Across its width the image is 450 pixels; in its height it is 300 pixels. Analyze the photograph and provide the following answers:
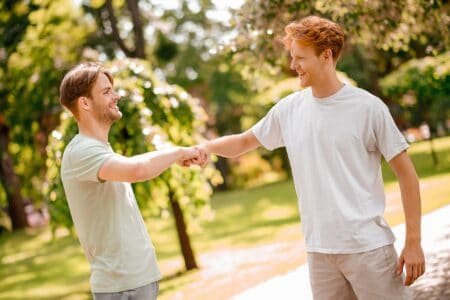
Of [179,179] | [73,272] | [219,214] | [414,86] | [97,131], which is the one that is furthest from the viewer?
[219,214]

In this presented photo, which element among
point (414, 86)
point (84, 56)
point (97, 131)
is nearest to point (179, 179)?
point (84, 56)

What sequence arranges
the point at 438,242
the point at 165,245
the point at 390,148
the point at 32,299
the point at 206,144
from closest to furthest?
the point at 390,148 → the point at 206,144 → the point at 438,242 → the point at 32,299 → the point at 165,245

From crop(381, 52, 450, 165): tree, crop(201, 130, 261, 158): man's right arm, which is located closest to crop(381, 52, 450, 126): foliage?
crop(381, 52, 450, 165): tree

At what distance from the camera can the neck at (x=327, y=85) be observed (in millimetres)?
2982

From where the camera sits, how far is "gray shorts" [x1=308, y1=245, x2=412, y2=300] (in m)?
2.90

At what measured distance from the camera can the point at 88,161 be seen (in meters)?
2.97

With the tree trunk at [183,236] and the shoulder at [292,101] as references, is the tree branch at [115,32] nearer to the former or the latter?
the tree trunk at [183,236]

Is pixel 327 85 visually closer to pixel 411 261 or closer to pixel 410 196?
pixel 410 196

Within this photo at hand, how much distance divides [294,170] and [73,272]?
11593 mm

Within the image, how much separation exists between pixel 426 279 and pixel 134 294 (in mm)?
3450

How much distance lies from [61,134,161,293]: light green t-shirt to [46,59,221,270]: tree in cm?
525

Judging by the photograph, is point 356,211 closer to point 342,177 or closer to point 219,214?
point 342,177

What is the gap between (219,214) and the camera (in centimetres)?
1931

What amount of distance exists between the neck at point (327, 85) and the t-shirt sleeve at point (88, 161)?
94cm
